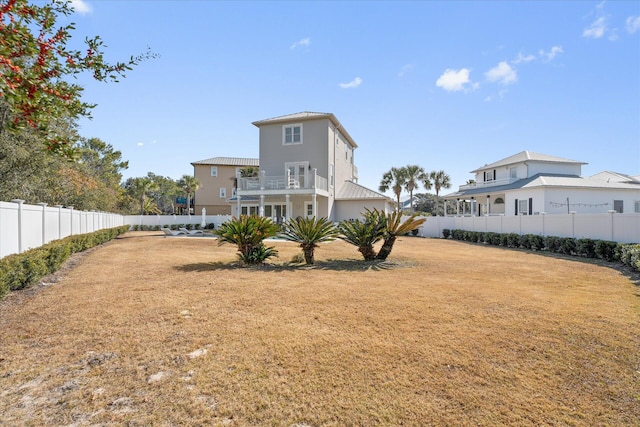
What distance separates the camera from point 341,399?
3229 millimetres

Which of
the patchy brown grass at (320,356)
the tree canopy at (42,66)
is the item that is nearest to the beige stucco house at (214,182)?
the patchy brown grass at (320,356)

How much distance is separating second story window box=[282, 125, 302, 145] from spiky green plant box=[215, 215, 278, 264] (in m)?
18.0

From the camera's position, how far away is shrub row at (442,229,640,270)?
1120cm

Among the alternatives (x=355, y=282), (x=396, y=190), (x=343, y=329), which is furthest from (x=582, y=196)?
(x=343, y=329)

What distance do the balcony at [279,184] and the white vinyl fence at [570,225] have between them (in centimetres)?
Result: 1229

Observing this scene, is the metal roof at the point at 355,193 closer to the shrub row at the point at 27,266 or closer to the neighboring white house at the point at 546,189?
the neighboring white house at the point at 546,189

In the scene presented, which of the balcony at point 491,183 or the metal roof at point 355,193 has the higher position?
the balcony at point 491,183

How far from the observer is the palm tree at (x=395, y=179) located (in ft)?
129

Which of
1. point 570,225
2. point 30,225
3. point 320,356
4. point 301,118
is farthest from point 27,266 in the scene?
point 301,118

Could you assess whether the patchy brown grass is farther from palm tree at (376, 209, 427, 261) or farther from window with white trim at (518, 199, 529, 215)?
window with white trim at (518, 199, 529, 215)

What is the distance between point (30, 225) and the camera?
10.4 meters

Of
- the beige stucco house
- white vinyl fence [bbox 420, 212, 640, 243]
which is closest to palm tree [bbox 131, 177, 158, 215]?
the beige stucco house

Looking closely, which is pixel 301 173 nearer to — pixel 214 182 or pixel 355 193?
pixel 355 193

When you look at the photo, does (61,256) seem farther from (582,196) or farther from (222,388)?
(582,196)
